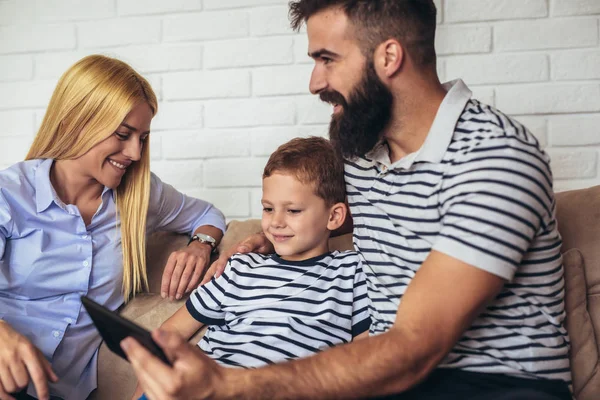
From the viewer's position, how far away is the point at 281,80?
6.87ft

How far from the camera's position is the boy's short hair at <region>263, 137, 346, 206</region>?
154 cm

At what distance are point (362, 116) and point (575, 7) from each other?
1012 millimetres

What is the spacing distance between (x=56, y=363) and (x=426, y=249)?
1.02m

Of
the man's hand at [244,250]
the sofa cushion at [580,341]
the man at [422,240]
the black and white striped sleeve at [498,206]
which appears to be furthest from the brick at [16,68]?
the sofa cushion at [580,341]

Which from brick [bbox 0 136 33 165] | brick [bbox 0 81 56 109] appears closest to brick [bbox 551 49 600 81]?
brick [bbox 0 81 56 109]

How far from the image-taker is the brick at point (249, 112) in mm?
2102

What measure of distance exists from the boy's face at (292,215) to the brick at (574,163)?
2.82 ft

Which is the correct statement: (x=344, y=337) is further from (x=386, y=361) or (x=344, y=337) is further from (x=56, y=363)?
(x=56, y=363)

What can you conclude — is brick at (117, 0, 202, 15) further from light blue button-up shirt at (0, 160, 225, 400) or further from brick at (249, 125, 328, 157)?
light blue button-up shirt at (0, 160, 225, 400)

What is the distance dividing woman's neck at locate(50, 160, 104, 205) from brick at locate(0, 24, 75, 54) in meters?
0.71

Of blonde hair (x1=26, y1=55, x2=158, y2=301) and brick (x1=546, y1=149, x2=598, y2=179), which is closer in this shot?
blonde hair (x1=26, y1=55, x2=158, y2=301)

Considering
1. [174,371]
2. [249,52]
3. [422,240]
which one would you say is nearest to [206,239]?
[249,52]

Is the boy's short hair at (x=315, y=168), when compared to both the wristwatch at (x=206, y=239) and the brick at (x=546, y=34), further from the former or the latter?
the brick at (x=546, y=34)

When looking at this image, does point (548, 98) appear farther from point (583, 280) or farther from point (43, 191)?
point (43, 191)
